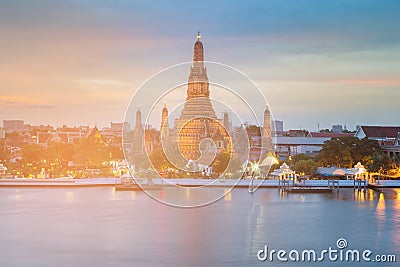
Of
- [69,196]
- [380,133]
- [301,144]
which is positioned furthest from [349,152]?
[301,144]

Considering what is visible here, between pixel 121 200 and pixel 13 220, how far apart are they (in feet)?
16.5

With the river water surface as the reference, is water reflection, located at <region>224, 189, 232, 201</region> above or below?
above

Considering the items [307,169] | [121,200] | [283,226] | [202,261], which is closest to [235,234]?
[283,226]

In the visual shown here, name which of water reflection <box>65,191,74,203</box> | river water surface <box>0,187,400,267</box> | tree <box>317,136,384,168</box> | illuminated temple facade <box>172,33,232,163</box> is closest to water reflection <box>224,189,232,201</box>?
river water surface <box>0,187,400,267</box>

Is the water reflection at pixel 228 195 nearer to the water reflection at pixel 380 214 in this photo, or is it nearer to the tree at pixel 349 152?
the water reflection at pixel 380 214

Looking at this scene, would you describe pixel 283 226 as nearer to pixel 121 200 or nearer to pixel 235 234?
pixel 235 234

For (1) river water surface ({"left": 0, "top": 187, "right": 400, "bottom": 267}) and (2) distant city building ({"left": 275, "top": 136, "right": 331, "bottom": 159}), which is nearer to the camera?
(1) river water surface ({"left": 0, "top": 187, "right": 400, "bottom": 267})

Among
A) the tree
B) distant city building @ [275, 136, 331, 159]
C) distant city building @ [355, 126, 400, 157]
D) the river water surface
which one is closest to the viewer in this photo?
the river water surface

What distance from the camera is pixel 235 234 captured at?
54.1 feet

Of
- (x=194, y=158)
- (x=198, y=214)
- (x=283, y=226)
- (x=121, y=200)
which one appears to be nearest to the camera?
(x=283, y=226)

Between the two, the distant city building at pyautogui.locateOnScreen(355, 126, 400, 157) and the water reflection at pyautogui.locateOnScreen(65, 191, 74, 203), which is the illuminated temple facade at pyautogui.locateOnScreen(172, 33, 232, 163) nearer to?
the distant city building at pyautogui.locateOnScreen(355, 126, 400, 157)

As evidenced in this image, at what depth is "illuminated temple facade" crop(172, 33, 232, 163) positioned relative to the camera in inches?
1642

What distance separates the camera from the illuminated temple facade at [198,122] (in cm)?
4172

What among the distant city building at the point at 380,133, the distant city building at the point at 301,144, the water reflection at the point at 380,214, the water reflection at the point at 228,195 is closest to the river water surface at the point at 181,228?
the water reflection at the point at 380,214
